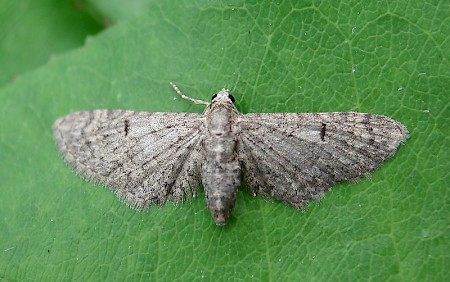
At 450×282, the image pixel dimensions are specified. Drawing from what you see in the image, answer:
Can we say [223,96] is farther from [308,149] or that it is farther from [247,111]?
A: [308,149]

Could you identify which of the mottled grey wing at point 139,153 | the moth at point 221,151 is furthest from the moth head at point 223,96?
the mottled grey wing at point 139,153

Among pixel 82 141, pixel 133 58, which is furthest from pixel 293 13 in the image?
pixel 82 141

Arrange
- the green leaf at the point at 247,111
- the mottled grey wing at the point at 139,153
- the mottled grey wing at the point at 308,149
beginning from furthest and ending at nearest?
1. the mottled grey wing at the point at 139,153
2. the mottled grey wing at the point at 308,149
3. the green leaf at the point at 247,111

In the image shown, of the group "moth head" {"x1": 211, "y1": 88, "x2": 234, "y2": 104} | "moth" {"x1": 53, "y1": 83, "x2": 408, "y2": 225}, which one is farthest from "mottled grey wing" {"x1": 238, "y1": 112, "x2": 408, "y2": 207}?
"moth head" {"x1": 211, "y1": 88, "x2": 234, "y2": 104}

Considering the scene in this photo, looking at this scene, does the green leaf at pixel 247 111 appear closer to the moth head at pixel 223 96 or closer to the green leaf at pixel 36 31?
the moth head at pixel 223 96

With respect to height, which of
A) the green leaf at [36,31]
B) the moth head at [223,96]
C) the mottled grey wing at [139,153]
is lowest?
the mottled grey wing at [139,153]

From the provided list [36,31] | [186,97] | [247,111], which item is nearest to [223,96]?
[247,111]

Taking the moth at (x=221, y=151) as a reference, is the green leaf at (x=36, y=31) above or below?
above
